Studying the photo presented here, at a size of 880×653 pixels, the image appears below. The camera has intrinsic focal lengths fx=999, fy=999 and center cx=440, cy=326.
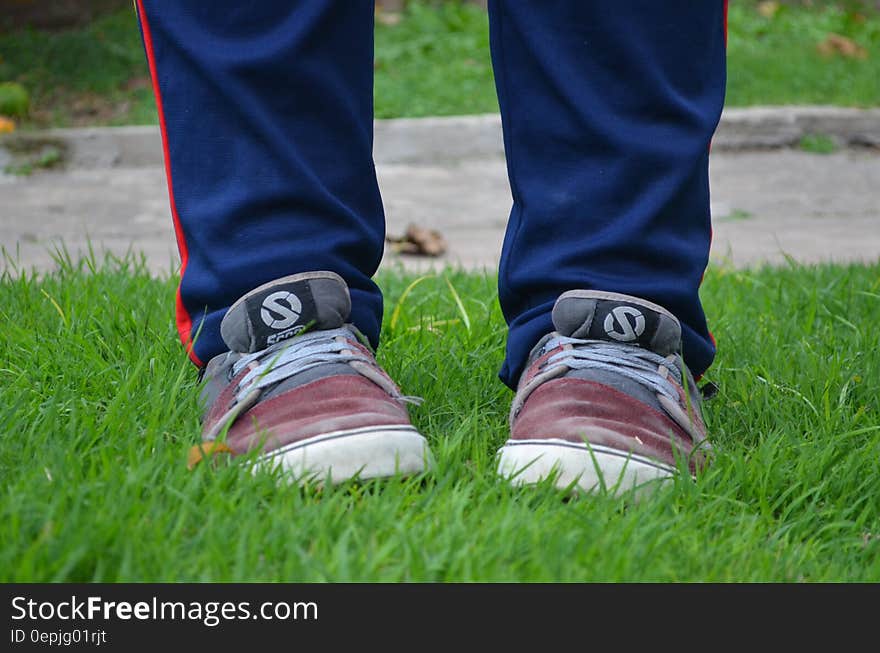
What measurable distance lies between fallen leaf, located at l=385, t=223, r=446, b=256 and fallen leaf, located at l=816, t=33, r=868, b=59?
11.7ft

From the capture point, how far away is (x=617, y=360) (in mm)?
1257

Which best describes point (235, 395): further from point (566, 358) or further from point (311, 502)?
→ point (566, 358)

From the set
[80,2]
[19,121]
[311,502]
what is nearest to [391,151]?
[19,121]

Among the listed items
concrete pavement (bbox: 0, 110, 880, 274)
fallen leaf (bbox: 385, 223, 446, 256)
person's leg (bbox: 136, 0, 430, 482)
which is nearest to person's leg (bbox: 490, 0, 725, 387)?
person's leg (bbox: 136, 0, 430, 482)

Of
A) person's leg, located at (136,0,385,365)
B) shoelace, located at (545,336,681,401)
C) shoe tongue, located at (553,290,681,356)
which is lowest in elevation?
shoelace, located at (545,336,681,401)

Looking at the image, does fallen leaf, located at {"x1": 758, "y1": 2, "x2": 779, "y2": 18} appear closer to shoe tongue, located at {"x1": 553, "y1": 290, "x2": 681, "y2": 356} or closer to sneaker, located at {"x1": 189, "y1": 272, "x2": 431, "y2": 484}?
shoe tongue, located at {"x1": 553, "y1": 290, "x2": 681, "y2": 356}

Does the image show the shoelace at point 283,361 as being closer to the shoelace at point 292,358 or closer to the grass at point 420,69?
the shoelace at point 292,358

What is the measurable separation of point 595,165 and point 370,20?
349 millimetres

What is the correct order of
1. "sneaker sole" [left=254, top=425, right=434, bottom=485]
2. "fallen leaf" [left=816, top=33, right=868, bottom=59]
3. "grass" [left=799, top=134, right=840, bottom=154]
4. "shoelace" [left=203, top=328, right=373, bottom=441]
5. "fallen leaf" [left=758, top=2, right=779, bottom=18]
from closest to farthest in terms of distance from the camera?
1. "sneaker sole" [left=254, top=425, right=434, bottom=485]
2. "shoelace" [left=203, top=328, right=373, bottom=441]
3. "grass" [left=799, top=134, right=840, bottom=154]
4. "fallen leaf" [left=816, top=33, right=868, bottom=59]
5. "fallen leaf" [left=758, top=2, right=779, bottom=18]

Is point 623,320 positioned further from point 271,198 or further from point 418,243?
point 418,243

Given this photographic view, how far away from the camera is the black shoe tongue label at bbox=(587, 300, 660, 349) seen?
49.5 inches

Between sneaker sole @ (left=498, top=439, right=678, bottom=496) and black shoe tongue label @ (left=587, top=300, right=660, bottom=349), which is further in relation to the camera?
black shoe tongue label @ (left=587, top=300, right=660, bottom=349)

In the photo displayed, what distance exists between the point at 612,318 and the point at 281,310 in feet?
1.36

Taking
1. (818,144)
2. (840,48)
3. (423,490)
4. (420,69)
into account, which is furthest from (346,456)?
(840,48)
